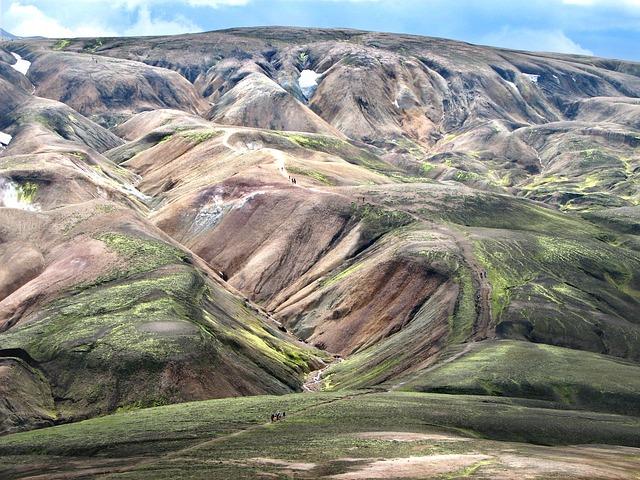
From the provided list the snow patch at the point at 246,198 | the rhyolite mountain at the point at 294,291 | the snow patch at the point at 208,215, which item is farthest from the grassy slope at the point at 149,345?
the snow patch at the point at 246,198

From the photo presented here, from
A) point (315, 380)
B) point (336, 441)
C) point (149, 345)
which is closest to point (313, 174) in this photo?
point (315, 380)

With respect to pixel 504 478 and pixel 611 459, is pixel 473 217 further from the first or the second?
pixel 504 478

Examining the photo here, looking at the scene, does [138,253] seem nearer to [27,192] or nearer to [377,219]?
[27,192]

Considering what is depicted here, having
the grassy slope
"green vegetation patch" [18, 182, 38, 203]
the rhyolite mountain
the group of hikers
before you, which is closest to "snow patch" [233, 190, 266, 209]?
the rhyolite mountain

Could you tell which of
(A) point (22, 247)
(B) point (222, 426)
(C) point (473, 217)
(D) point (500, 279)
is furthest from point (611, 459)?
(C) point (473, 217)

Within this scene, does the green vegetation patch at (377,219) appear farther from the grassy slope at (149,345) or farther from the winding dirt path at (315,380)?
the winding dirt path at (315,380)
